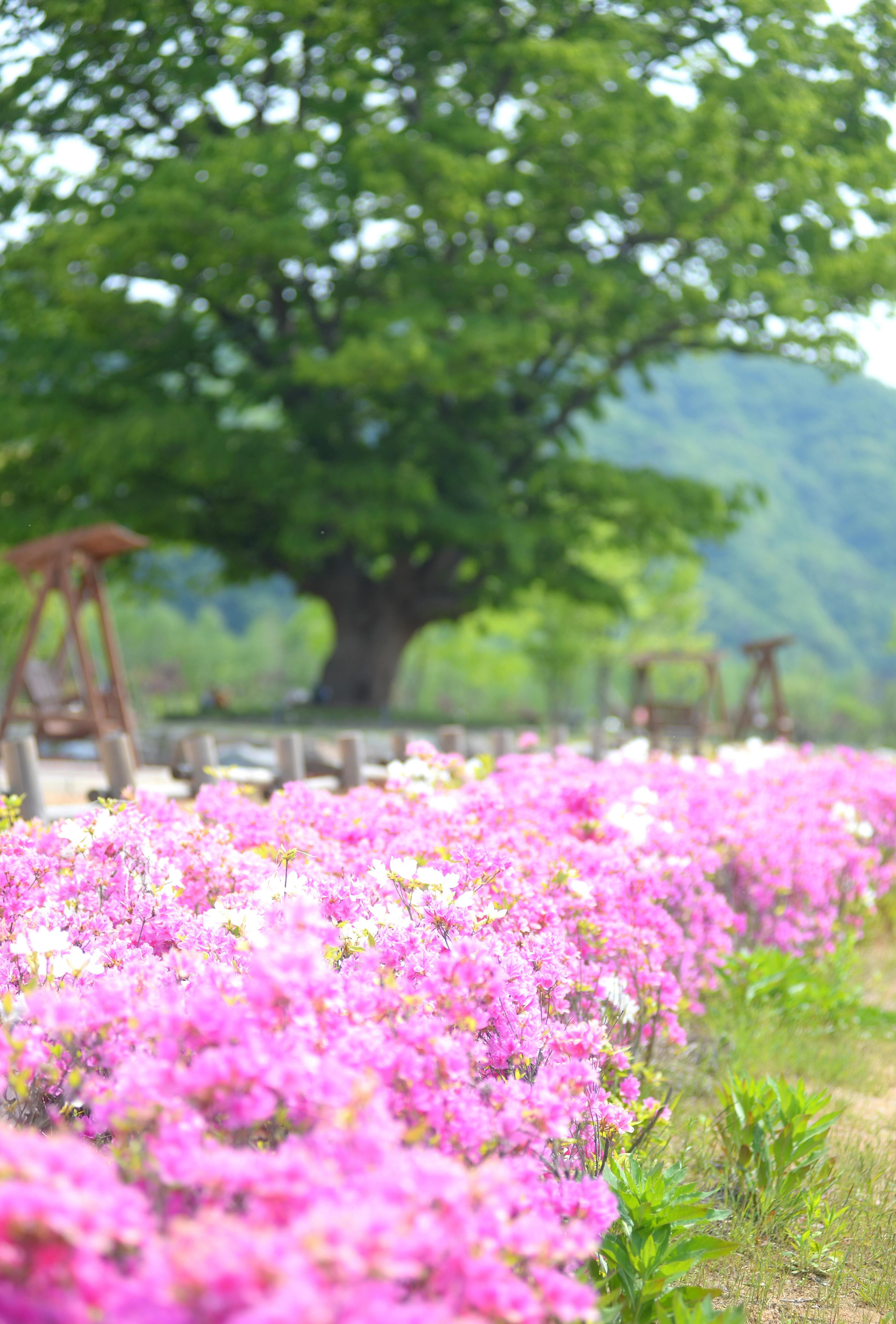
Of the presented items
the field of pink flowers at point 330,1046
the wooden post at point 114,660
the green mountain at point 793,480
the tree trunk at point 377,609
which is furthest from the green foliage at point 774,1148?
the green mountain at point 793,480

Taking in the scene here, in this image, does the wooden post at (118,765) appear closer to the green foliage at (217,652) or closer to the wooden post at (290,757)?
the wooden post at (290,757)

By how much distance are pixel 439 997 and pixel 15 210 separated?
61.9 feet

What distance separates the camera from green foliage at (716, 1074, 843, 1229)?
3.51 meters

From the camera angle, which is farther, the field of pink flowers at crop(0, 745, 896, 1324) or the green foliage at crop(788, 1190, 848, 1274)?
the green foliage at crop(788, 1190, 848, 1274)

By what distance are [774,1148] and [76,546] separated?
808cm

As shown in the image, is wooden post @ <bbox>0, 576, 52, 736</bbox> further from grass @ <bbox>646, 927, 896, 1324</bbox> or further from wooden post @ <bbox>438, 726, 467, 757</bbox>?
grass @ <bbox>646, 927, 896, 1324</bbox>

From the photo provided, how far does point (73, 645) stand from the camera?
427 inches

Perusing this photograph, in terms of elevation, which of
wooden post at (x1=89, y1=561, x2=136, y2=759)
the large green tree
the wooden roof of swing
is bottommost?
wooden post at (x1=89, y1=561, x2=136, y2=759)

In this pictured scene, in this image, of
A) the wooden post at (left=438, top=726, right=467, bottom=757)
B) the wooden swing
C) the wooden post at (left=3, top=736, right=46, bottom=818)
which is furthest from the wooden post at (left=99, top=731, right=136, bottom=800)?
the wooden swing

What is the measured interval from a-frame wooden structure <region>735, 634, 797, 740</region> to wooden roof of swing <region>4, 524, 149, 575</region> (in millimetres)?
11390

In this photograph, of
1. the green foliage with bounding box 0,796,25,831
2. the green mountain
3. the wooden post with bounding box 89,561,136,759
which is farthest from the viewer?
the green mountain

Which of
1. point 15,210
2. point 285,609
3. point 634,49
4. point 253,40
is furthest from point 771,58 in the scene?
point 285,609

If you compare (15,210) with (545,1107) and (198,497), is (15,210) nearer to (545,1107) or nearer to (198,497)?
(198,497)

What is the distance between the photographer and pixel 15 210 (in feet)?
58.6
